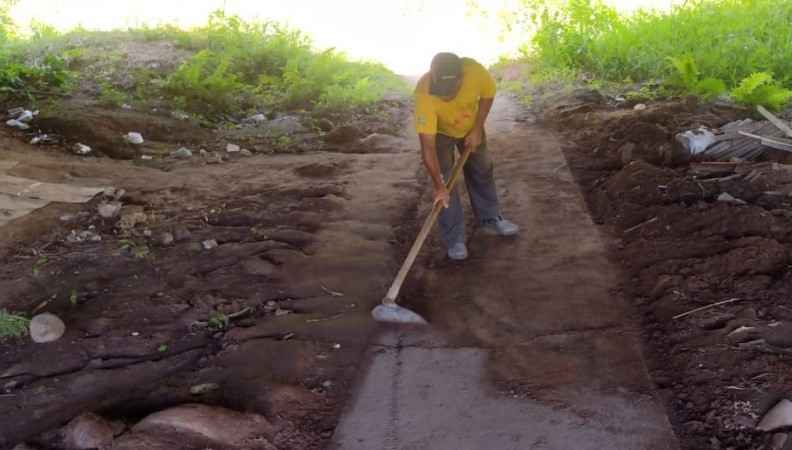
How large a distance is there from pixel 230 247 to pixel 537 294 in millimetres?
2137

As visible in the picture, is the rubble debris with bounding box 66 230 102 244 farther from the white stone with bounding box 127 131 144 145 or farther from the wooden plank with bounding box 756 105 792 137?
the wooden plank with bounding box 756 105 792 137

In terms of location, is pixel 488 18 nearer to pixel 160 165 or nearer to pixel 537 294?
pixel 160 165

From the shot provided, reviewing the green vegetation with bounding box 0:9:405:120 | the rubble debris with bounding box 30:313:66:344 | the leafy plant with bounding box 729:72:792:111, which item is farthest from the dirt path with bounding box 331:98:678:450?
the green vegetation with bounding box 0:9:405:120

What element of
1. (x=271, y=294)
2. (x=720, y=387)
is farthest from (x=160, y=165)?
(x=720, y=387)

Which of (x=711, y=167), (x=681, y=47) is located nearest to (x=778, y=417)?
(x=711, y=167)

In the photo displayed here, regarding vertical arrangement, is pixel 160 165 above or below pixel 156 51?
below

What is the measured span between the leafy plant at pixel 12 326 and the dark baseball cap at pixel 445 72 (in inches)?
107

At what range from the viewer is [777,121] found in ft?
19.3

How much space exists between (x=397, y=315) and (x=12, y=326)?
2.10m

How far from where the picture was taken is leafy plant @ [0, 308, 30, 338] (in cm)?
348

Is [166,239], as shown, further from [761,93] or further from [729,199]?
[761,93]

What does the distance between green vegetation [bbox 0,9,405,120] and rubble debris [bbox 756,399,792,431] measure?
6870 millimetres

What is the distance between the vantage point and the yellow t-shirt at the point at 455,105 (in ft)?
13.7

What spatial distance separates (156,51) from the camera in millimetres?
9828
